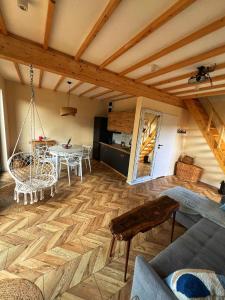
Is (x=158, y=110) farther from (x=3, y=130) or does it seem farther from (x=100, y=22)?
(x=3, y=130)

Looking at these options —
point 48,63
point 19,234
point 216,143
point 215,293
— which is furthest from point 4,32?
point 216,143

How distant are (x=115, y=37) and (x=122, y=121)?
316cm

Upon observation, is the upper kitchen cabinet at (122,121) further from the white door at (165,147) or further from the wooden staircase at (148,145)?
the wooden staircase at (148,145)

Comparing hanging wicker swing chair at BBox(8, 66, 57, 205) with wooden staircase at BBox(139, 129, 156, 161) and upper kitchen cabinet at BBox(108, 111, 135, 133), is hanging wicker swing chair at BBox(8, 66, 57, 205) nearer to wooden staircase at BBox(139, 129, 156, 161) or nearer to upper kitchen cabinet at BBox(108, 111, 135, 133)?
upper kitchen cabinet at BBox(108, 111, 135, 133)

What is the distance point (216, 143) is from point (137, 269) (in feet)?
14.2

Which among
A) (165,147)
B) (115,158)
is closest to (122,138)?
(115,158)

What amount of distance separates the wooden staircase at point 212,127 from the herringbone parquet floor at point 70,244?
2699 millimetres

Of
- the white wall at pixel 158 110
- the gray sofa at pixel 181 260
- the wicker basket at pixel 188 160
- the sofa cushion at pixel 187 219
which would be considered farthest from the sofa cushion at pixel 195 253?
the wicker basket at pixel 188 160

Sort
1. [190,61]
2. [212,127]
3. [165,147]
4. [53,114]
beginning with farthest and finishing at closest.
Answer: [53,114] < [165,147] < [212,127] < [190,61]

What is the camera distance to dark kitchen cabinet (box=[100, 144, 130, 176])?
14.6ft

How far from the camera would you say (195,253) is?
1434mm

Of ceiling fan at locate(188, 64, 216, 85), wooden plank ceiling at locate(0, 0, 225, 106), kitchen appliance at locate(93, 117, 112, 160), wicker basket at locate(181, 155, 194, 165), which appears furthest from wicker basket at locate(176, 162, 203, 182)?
ceiling fan at locate(188, 64, 216, 85)

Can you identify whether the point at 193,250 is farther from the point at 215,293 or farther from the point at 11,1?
the point at 11,1

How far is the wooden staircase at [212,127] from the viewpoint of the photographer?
417 centimetres
